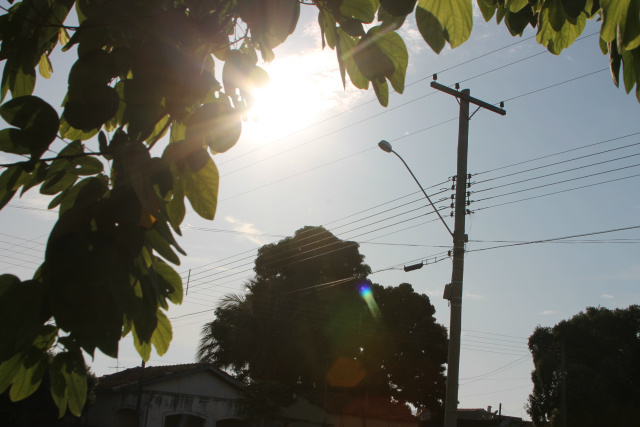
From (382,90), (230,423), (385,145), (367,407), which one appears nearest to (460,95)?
(385,145)

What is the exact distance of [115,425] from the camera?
2645 centimetres

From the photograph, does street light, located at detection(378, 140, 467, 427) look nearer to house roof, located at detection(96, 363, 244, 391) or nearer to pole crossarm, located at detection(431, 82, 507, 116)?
pole crossarm, located at detection(431, 82, 507, 116)

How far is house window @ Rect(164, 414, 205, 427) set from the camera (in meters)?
27.1

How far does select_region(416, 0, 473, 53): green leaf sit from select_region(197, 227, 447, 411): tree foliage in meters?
28.3

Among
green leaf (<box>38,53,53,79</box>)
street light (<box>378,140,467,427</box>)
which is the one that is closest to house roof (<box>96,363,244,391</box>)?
street light (<box>378,140,467,427</box>)

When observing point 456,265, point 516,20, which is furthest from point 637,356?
point 516,20

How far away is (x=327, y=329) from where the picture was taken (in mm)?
32031

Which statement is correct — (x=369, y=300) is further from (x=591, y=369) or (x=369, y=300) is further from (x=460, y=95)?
(x=460, y=95)

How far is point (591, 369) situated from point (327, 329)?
18050mm

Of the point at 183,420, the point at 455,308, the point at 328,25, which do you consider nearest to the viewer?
the point at 328,25

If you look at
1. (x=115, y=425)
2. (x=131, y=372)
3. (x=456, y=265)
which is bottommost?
(x=115, y=425)

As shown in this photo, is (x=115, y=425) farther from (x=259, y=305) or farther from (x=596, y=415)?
(x=596, y=415)

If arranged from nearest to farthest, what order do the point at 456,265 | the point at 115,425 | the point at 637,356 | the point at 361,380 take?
the point at 456,265
the point at 115,425
the point at 361,380
the point at 637,356

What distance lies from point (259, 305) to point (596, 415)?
72.3 ft
